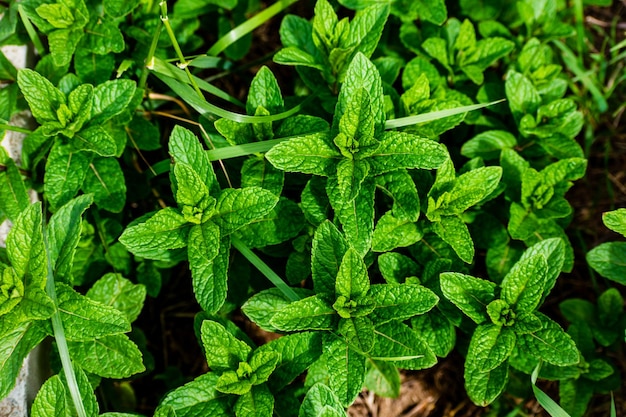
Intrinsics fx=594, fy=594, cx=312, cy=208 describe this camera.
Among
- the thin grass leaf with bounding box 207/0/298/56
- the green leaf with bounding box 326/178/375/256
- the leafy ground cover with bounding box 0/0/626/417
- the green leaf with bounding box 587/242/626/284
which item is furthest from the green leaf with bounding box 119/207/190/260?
the green leaf with bounding box 587/242/626/284

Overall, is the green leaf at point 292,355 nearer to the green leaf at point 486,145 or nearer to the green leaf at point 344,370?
the green leaf at point 344,370

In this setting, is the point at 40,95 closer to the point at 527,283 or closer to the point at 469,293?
the point at 469,293

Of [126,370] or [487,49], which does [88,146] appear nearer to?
[126,370]

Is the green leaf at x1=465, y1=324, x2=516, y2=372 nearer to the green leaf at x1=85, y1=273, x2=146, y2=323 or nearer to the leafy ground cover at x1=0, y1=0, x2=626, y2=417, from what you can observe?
the leafy ground cover at x1=0, y1=0, x2=626, y2=417

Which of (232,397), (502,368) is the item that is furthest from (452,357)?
(232,397)

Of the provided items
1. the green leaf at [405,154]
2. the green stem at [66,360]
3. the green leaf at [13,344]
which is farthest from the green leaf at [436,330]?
the green leaf at [13,344]

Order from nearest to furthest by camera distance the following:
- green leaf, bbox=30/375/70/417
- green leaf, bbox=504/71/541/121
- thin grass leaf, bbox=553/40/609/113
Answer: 1. green leaf, bbox=30/375/70/417
2. green leaf, bbox=504/71/541/121
3. thin grass leaf, bbox=553/40/609/113

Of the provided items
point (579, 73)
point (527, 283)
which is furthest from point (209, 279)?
point (579, 73)

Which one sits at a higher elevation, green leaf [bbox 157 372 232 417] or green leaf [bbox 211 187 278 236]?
green leaf [bbox 211 187 278 236]
